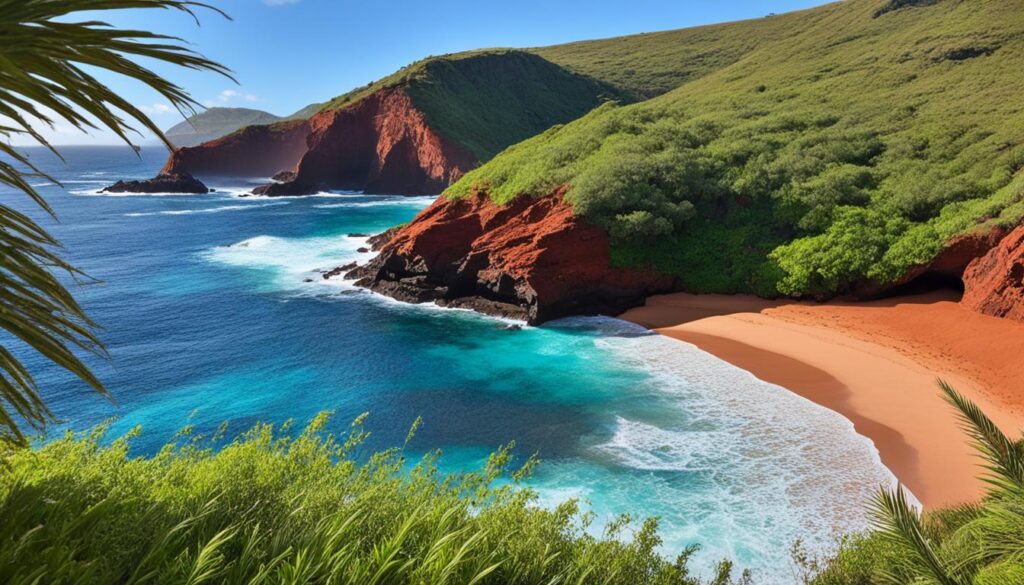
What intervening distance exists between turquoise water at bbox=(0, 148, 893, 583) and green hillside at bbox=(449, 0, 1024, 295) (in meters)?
7.33

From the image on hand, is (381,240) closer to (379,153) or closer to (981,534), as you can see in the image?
(379,153)

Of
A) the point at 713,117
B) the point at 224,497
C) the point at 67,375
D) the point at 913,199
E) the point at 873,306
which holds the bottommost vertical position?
the point at 67,375

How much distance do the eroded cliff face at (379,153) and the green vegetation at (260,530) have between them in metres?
67.2

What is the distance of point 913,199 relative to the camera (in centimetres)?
2834

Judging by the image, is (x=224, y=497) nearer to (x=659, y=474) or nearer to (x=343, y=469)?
(x=343, y=469)

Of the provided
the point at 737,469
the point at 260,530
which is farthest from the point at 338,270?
the point at 260,530

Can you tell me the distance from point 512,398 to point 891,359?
1497 cm

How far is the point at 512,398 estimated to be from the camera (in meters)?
21.3

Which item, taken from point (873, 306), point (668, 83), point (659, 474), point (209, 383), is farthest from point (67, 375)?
point (668, 83)

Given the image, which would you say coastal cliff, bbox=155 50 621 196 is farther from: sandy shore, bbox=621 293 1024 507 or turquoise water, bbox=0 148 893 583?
sandy shore, bbox=621 293 1024 507

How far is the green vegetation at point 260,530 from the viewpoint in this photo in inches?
175

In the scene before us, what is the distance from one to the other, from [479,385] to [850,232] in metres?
20.2

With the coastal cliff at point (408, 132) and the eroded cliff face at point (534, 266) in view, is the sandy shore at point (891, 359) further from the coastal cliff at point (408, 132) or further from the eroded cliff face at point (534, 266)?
the coastal cliff at point (408, 132)

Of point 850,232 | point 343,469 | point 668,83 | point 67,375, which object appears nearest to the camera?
point 343,469
